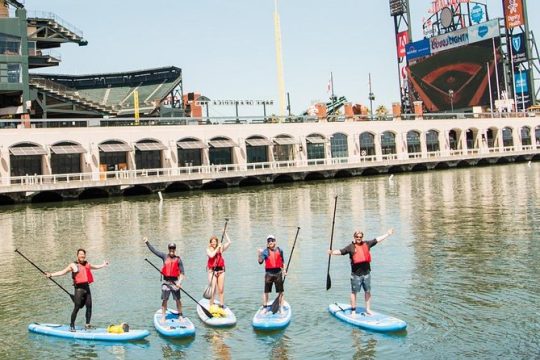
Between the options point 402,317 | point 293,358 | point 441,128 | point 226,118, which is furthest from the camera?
point 441,128

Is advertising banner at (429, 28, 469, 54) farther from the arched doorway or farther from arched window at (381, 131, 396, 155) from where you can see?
the arched doorway

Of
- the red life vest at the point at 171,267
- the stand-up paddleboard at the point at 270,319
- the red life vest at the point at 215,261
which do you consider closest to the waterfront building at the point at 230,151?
the red life vest at the point at 215,261

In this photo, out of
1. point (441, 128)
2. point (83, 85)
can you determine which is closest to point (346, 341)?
point (441, 128)

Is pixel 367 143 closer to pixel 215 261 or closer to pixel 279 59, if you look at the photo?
pixel 279 59

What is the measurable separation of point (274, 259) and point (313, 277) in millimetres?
5584

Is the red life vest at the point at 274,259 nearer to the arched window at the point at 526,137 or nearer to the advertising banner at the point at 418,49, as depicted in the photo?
the arched window at the point at 526,137

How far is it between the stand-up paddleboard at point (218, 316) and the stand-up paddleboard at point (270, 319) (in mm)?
633

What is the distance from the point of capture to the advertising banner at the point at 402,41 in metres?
146

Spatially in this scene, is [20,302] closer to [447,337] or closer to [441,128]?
[447,337]

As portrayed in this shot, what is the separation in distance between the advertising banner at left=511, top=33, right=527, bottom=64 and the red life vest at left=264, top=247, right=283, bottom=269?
120700 mm

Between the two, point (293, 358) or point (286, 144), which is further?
point (286, 144)

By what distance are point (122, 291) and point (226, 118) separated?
199 ft

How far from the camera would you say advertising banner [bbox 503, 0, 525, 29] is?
400 ft

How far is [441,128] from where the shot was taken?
98.9 m
